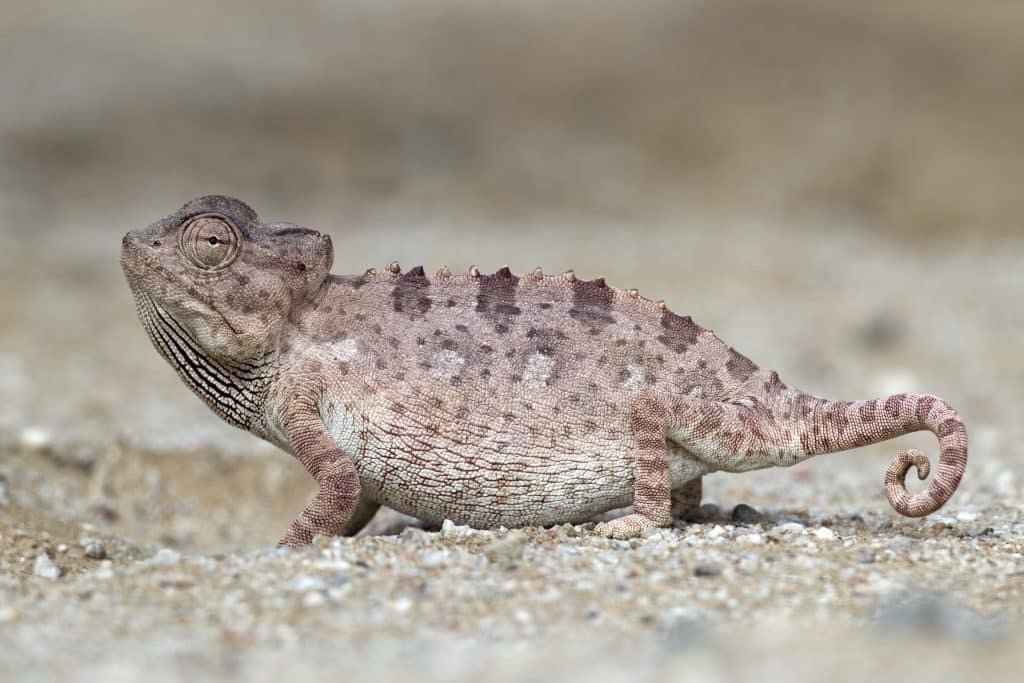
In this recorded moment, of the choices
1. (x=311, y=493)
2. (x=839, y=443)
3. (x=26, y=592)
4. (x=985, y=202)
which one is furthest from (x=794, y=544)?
(x=985, y=202)

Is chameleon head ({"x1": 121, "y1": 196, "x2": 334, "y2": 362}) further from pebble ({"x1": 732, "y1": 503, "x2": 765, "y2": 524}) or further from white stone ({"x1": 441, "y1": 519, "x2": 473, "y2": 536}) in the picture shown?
pebble ({"x1": 732, "y1": 503, "x2": 765, "y2": 524})

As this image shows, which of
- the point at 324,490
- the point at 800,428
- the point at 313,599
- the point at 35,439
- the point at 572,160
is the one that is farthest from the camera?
the point at 572,160

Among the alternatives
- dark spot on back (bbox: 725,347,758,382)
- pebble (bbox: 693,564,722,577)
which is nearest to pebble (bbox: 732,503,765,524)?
dark spot on back (bbox: 725,347,758,382)

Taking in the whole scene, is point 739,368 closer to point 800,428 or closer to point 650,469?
point 800,428

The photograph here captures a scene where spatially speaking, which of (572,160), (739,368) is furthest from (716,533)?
(572,160)

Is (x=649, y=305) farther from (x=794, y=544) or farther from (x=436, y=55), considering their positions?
(x=436, y=55)

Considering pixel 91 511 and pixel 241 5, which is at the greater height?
pixel 241 5
